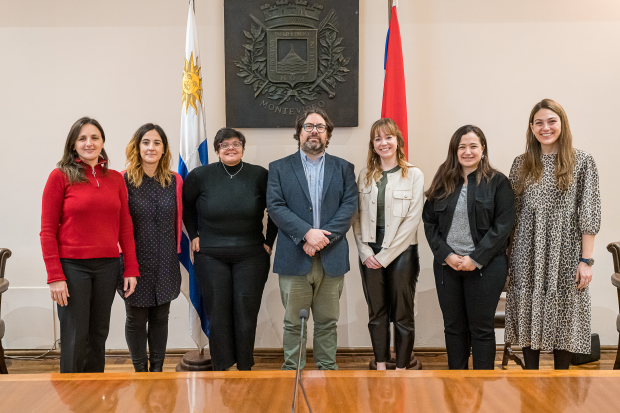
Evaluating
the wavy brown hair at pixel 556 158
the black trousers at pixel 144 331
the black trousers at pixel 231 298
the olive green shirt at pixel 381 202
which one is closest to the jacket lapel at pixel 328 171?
the olive green shirt at pixel 381 202

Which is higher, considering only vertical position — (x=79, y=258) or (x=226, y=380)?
(x=79, y=258)

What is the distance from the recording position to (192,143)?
2848mm

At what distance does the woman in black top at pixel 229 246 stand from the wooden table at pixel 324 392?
48.2 inches

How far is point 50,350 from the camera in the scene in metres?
3.21

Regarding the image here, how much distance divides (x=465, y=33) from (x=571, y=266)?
1803mm

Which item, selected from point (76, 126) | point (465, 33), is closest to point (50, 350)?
point (76, 126)

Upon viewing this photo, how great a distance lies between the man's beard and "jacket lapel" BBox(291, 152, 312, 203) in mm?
65

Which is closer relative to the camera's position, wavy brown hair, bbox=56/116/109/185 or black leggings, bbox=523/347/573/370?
wavy brown hair, bbox=56/116/109/185

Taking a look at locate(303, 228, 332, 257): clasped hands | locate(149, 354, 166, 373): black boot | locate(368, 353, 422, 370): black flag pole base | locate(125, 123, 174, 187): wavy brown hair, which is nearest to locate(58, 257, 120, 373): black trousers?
locate(149, 354, 166, 373): black boot

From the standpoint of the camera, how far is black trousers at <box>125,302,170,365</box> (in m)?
2.39

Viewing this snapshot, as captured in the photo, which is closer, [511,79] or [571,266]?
[571,266]

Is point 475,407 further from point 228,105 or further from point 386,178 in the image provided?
point 228,105

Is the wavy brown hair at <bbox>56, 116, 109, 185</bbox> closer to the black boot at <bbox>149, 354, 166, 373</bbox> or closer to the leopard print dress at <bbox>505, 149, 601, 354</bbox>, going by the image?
the black boot at <bbox>149, 354, 166, 373</bbox>

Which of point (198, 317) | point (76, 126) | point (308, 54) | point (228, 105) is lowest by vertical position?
point (198, 317)
